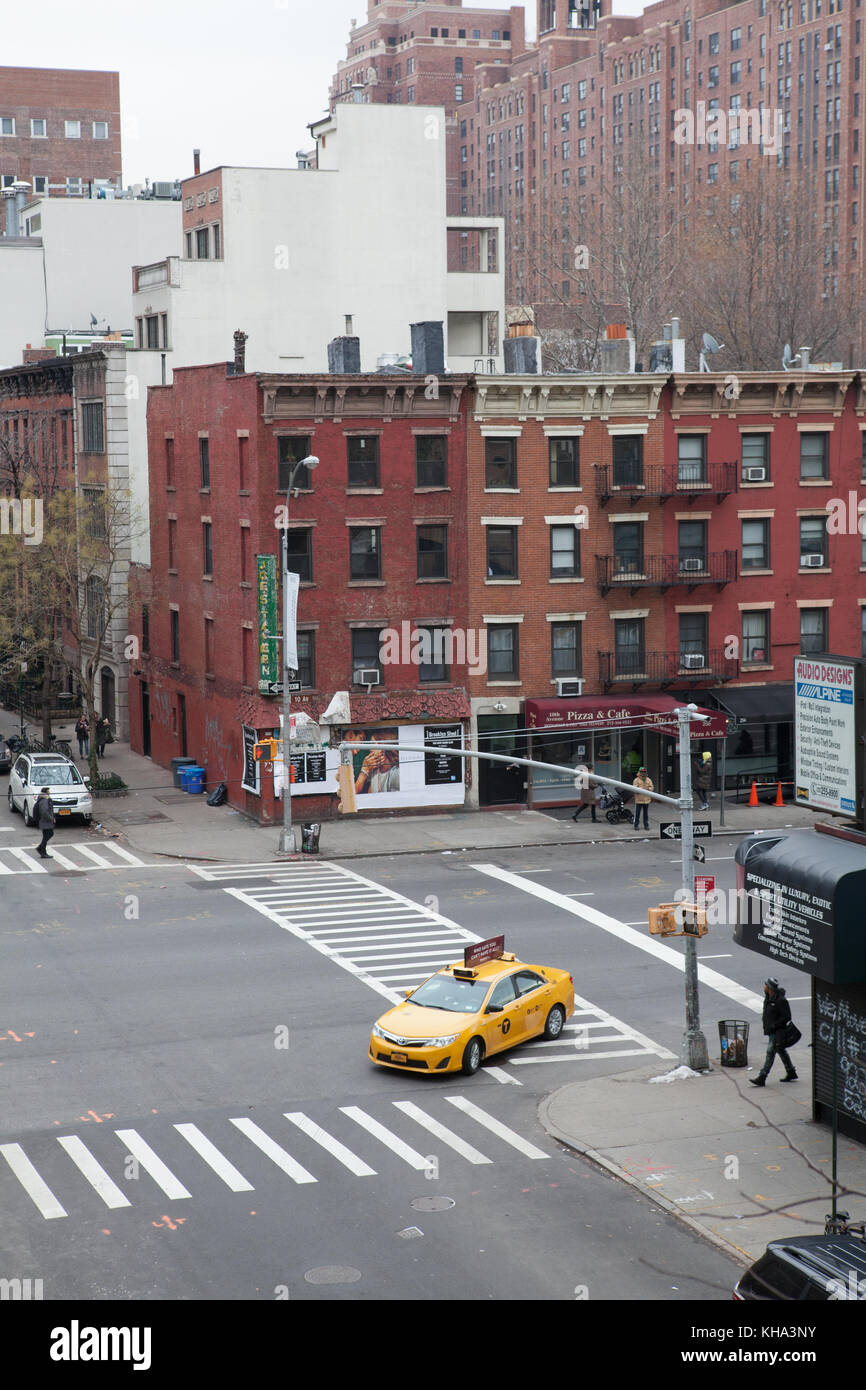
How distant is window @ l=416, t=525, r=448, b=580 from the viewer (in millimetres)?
46500

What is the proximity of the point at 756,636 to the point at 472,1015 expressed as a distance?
28.0 meters

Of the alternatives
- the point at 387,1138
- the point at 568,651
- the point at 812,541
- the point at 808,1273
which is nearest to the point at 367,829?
the point at 568,651

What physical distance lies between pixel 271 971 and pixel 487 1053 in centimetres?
612

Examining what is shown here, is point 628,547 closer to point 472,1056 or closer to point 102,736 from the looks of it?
point 102,736

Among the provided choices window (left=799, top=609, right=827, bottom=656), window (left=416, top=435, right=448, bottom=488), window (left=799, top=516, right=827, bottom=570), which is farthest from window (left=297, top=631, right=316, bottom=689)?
window (left=799, top=516, right=827, bottom=570)

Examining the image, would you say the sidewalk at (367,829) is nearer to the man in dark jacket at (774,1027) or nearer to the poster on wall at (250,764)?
the poster on wall at (250,764)

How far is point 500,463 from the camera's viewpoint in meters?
46.8

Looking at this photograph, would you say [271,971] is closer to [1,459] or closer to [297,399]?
[297,399]

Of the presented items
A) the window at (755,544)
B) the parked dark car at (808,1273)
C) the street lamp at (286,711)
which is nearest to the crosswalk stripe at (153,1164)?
the parked dark car at (808,1273)

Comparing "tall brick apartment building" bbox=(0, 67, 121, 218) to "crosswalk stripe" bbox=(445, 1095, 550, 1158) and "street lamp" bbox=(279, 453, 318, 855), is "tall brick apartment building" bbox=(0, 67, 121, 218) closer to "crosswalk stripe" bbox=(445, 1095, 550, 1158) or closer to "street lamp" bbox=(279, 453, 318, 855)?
"street lamp" bbox=(279, 453, 318, 855)

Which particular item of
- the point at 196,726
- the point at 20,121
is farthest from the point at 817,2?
the point at 196,726

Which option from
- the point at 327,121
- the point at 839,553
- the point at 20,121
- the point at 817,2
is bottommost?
the point at 839,553
